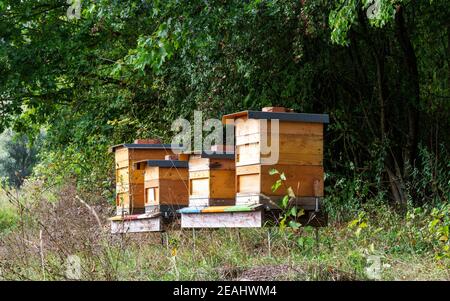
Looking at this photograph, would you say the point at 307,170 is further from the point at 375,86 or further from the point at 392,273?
the point at 375,86

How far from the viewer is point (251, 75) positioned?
505 inches

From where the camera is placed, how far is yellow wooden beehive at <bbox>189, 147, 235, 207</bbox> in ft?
31.0

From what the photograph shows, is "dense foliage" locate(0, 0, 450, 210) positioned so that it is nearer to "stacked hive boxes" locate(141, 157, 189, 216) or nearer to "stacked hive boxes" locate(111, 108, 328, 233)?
"stacked hive boxes" locate(141, 157, 189, 216)

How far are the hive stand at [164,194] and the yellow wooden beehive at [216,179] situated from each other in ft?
2.58

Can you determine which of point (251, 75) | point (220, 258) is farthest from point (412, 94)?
point (220, 258)

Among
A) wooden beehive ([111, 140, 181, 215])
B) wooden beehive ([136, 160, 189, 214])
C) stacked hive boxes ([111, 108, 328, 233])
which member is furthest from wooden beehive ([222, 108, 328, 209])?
wooden beehive ([111, 140, 181, 215])

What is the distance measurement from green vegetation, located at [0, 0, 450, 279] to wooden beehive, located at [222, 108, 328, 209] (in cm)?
52

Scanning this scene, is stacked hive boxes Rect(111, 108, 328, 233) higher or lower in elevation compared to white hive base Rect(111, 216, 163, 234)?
higher

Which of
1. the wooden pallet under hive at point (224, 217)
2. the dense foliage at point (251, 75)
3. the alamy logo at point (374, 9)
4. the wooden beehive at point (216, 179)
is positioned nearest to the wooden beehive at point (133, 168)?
the dense foliage at point (251, 75)

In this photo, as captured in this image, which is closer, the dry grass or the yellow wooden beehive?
the dry grass

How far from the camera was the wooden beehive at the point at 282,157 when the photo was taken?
820 centimetres

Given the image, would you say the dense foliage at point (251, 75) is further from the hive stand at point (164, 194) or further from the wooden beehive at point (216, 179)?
the wooden beehive at point (216, 179)
